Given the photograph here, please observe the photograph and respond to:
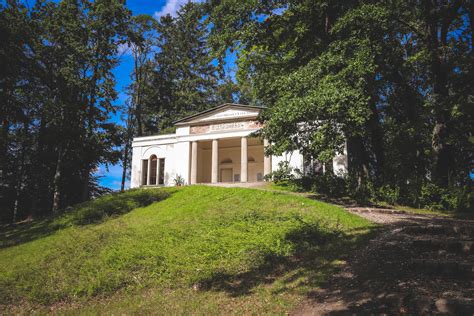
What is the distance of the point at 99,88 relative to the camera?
26656mm

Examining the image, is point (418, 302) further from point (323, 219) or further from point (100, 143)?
point (100, 143)

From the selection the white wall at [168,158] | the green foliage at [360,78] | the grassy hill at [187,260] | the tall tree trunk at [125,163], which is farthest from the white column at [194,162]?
the grassy hill at [187,260]

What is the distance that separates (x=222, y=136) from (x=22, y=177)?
17.5 metres

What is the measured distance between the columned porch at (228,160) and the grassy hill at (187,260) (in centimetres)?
1411

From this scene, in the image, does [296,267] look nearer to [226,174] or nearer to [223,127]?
[223,127]

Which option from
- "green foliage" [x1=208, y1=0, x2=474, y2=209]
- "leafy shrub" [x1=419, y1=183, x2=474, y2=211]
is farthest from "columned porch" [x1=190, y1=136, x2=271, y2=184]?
"leafy shrub" [x1=419, y1=183, x2=474, y2=211]

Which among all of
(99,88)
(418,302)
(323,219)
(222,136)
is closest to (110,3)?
(99,88)

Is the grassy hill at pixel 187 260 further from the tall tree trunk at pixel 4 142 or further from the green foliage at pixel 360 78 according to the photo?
the tall tree trunk at pixel 4 142

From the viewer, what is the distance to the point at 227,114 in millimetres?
27312

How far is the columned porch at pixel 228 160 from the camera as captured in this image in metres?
27.5

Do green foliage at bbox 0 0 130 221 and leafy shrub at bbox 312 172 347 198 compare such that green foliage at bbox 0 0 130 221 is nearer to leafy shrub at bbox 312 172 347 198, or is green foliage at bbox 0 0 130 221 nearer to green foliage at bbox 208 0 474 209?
green foliage at bbox 208 0 474 209

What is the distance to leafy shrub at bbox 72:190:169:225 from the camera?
1509 centimetres

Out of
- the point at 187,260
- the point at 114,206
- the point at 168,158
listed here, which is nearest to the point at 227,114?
the point at 168,158

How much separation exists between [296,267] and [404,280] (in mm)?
2269
